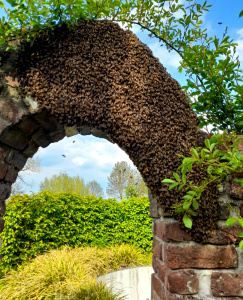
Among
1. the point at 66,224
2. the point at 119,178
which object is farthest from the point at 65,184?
the point at 66,224

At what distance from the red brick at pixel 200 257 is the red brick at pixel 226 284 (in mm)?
49

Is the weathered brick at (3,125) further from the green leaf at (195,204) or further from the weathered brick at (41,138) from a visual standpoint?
the green leaf at (195,204)

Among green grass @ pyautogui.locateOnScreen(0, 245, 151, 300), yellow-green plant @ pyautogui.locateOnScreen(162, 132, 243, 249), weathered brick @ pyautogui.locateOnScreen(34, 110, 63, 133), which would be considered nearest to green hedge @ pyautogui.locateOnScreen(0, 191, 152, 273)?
green grass @ pyautogui.locateOnScreen(0, 245, 151, 300)

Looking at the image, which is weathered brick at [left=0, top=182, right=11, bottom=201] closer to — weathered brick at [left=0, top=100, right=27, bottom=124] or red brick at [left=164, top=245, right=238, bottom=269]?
weathered brick at [left=0, top=100, right=27, bottom=124]

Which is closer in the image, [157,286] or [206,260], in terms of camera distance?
[206,260]

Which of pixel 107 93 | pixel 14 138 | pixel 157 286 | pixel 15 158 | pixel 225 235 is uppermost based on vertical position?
pixel 107 93

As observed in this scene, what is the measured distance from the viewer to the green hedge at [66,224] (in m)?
5.46

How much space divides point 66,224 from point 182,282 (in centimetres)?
476

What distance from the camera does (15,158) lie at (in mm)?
2084

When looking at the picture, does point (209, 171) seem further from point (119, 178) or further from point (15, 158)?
point (119, 178)

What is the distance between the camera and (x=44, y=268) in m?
4.41

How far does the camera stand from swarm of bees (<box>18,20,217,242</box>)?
1648 mm

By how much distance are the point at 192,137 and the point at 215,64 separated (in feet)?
1.75

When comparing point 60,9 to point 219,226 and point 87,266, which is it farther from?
point 87,266
